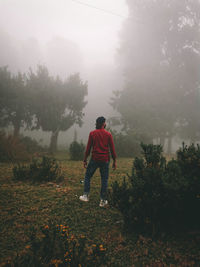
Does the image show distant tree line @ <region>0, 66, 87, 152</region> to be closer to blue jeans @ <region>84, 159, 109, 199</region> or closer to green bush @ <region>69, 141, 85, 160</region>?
green bush @ <region>69, 141, 85, 160</region>

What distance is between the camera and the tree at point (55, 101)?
22.3m

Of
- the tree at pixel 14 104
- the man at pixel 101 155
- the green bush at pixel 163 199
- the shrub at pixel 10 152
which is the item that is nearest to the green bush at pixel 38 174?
the man at pixel 101 155

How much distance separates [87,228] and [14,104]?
25.8 metres

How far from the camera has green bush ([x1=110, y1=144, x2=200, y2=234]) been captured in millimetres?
2600

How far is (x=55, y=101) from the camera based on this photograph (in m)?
22.3

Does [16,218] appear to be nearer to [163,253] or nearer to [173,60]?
[163,253]

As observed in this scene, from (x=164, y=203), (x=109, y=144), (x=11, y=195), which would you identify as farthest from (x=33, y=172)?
(x=164, y=203)

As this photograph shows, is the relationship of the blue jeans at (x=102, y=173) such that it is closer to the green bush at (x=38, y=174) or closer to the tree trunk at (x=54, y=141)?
the green bush at (x=38, y=174)

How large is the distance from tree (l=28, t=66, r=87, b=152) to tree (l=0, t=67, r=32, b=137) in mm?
2495

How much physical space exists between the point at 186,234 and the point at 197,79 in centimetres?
2432

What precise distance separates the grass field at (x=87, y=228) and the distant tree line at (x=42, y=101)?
1730 centimetres

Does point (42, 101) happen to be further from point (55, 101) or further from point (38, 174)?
point (38, 174)

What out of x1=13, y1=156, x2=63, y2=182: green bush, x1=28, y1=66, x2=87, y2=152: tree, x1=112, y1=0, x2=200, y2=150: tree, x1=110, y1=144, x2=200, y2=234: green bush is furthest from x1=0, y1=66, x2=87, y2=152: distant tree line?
x1=110, y1=144, x2=200, y2=234: green bush

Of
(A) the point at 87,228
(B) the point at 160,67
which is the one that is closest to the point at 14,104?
(B) the point at 160,67
